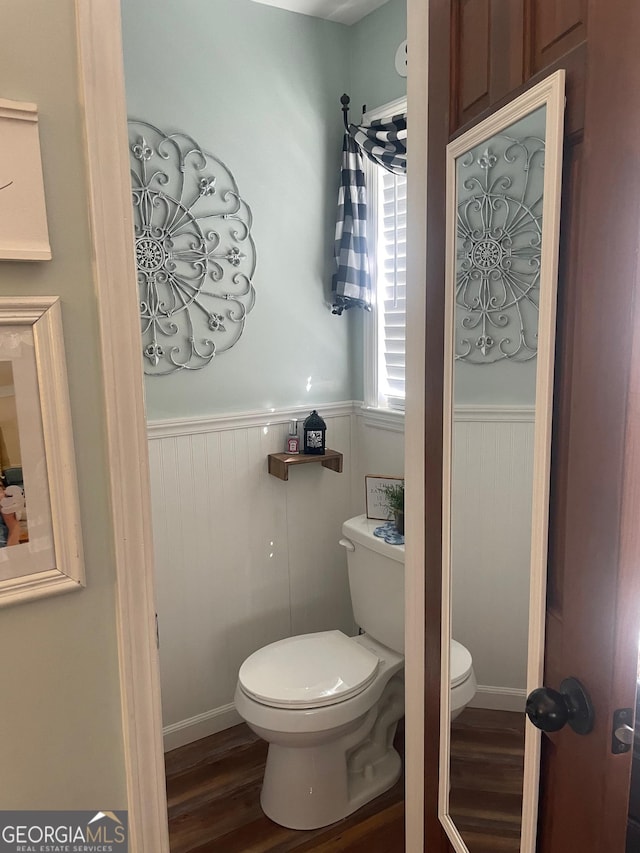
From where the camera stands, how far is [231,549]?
2.45 metres

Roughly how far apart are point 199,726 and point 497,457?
1.85 metres

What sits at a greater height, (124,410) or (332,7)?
(332,7)

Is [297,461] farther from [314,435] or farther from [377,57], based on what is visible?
[377,57]

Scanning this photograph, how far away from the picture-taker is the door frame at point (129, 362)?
98cm

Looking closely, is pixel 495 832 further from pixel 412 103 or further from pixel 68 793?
pixel 412 103

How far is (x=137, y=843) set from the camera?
115 centimetres

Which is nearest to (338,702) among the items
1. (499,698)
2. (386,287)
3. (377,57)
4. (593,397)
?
(499,698)

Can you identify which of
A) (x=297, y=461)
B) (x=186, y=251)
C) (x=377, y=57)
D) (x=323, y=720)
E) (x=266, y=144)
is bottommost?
(x=323, y=720)

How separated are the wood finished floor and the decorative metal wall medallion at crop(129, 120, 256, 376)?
1.42 metres

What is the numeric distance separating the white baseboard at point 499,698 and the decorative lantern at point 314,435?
1328 millimetres

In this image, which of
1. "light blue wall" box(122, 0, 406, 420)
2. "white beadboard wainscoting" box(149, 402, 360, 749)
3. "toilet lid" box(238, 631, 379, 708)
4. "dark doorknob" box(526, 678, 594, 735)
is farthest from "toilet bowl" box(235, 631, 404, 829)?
"dark doorknob" box(526, 678, 594, 735)

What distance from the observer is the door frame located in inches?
38.5

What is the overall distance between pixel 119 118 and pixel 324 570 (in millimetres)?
2037

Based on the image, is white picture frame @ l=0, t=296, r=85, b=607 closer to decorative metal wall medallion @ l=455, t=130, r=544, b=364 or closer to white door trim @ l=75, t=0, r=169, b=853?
white door trim @ l=75, t=0, r=169, b=853
